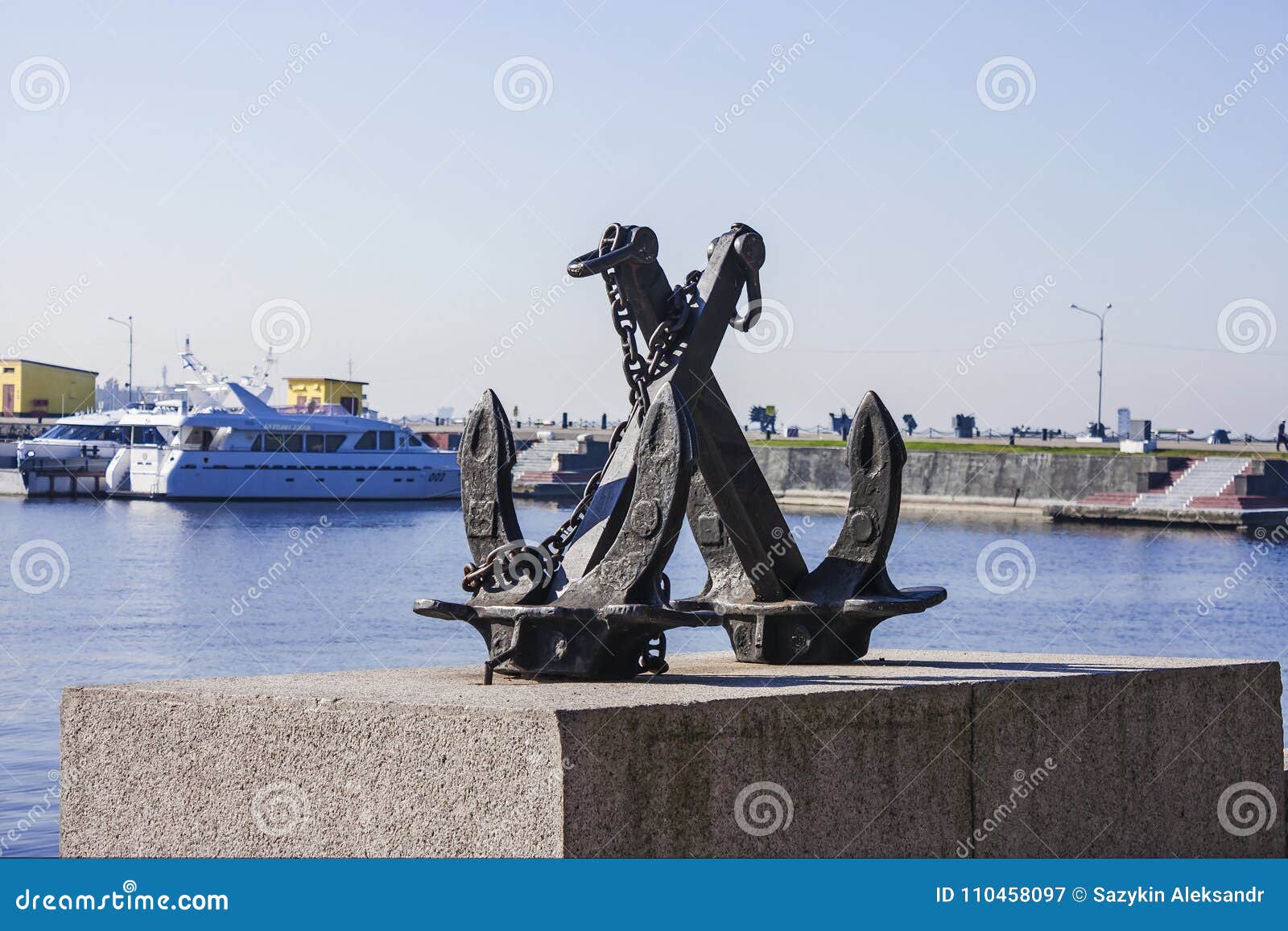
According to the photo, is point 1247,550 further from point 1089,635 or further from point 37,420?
point 37,420

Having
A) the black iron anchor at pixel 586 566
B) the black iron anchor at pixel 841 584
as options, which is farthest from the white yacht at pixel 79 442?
the black iron anchor at pixel 586 566

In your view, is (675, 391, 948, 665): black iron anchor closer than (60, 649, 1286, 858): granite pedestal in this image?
No

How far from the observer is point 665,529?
4.90m

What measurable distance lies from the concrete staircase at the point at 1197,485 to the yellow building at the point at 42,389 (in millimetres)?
52971

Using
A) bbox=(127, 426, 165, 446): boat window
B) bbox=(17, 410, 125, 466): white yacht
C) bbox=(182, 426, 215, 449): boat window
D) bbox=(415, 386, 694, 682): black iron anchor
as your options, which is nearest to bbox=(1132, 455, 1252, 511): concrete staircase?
bbox=(182, 426, 215, 449): boat window

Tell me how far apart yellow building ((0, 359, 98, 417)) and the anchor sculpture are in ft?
261

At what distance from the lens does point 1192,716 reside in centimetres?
578

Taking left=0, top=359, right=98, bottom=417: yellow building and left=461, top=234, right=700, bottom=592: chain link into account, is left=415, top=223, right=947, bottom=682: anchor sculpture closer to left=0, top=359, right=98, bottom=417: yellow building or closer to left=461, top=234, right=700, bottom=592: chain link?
left=461, top=234, right=700, bottom=592: chain link

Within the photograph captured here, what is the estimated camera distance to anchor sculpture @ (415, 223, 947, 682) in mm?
5008

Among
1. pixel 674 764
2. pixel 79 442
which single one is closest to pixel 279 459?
pixel 79 442

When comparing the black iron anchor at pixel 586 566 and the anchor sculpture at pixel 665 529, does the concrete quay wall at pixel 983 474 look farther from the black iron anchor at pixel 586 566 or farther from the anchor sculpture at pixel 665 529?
the black iron anchor at pixel 586 566

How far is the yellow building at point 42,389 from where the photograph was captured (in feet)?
262

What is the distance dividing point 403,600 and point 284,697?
22.2 metres

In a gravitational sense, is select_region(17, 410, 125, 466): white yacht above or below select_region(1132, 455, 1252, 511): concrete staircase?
above
